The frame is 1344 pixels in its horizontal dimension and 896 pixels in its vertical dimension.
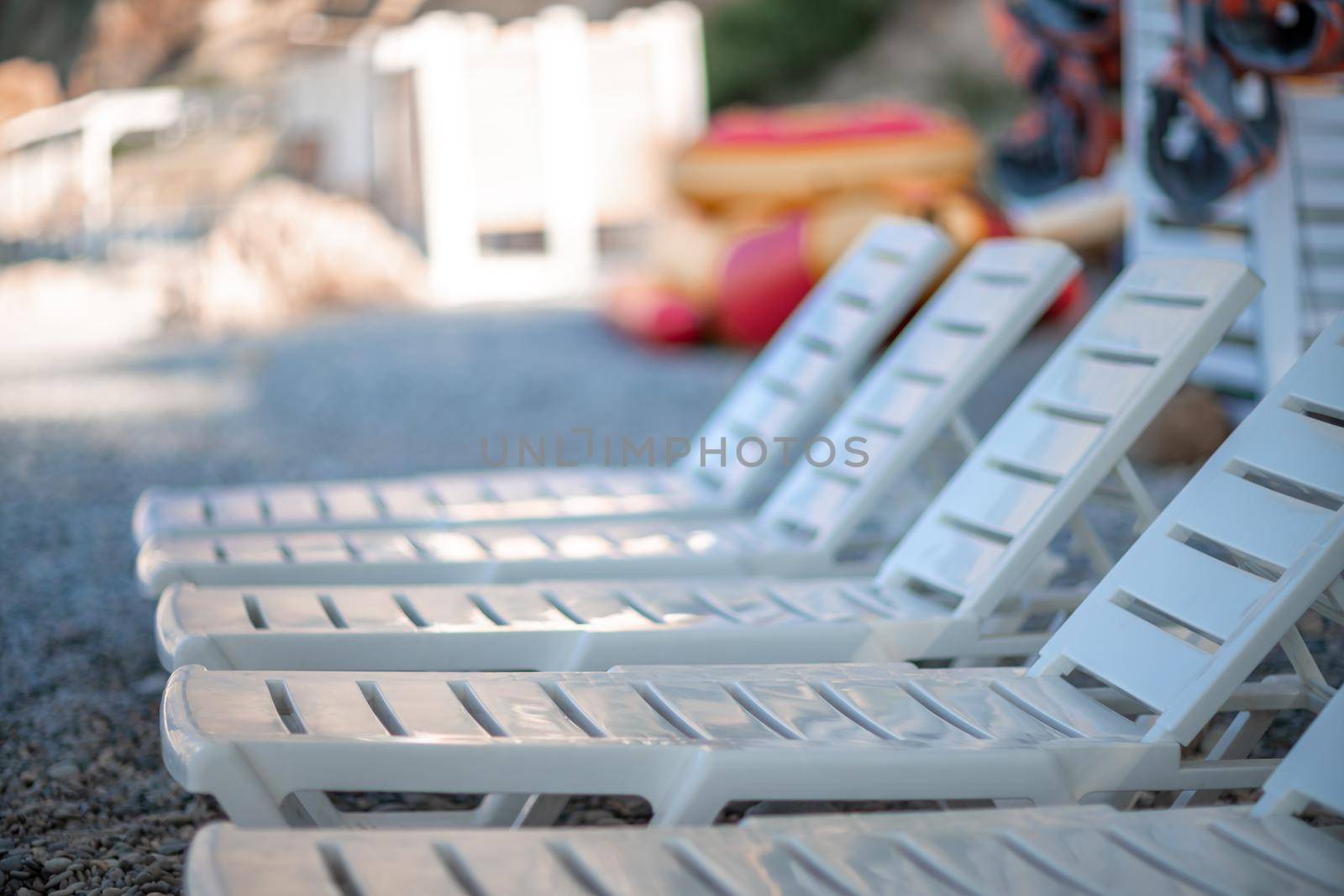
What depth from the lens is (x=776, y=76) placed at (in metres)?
17.6

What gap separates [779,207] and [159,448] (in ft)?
13.7

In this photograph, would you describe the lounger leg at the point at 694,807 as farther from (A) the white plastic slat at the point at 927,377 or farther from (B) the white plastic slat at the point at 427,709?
(A) the white plastic slat at the point at 927,377

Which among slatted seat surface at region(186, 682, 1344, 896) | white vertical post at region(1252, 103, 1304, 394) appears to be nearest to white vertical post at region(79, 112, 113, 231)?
white vertical post at region(1252, 103, 1304, 394)

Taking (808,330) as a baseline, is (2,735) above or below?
below

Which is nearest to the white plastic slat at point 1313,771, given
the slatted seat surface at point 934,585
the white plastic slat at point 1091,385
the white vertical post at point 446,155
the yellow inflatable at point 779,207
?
the slatted seat surface at point 934,585

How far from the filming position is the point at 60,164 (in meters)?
12.6

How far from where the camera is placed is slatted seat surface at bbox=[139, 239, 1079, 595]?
9.23 ft

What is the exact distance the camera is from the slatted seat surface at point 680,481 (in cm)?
329

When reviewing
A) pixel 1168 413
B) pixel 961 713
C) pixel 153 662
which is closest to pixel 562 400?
pixel 1168 413

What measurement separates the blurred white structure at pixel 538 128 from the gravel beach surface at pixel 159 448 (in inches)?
A: 86.7

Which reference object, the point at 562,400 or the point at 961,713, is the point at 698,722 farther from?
the point at 562,400

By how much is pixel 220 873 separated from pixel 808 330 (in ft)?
8.63

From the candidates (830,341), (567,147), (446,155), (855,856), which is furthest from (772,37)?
(855,856)

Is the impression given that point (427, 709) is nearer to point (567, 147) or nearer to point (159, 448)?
point (159, 448)
